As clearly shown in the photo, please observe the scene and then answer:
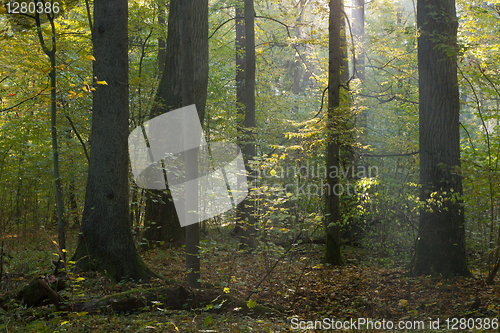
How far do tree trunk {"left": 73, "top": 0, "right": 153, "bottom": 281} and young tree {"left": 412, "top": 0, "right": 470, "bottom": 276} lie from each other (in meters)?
5.14

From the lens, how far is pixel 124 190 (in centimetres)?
565

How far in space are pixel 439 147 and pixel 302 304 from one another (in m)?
3.86

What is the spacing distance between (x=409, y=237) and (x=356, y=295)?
12.6ft

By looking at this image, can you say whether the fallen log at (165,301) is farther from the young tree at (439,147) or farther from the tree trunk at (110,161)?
the young tree at (439,147)

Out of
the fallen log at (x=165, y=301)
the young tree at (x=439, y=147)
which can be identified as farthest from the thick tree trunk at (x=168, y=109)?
the young tree at (x=439, y=147)

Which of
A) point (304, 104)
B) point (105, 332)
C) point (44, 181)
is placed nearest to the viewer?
point (105, 332)

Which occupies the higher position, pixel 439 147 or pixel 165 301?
pixel 439 147

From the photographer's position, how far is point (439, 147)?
247 inches

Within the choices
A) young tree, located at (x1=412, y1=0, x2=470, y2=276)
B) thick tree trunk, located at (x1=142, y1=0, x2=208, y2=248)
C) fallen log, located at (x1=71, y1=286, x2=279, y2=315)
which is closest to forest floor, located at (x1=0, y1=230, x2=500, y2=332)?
fallen log, located at (x1=71, y1=286, x2=279, y2=315)

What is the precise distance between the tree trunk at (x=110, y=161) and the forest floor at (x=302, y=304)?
0.46m

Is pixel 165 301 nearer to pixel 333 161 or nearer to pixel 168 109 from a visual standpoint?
pixel 333 161

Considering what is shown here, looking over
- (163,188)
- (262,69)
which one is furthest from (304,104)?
(163,188)

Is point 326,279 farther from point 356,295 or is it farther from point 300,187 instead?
point 300,187

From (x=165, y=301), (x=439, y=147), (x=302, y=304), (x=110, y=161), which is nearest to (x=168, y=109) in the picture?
(x=110, y=161)
